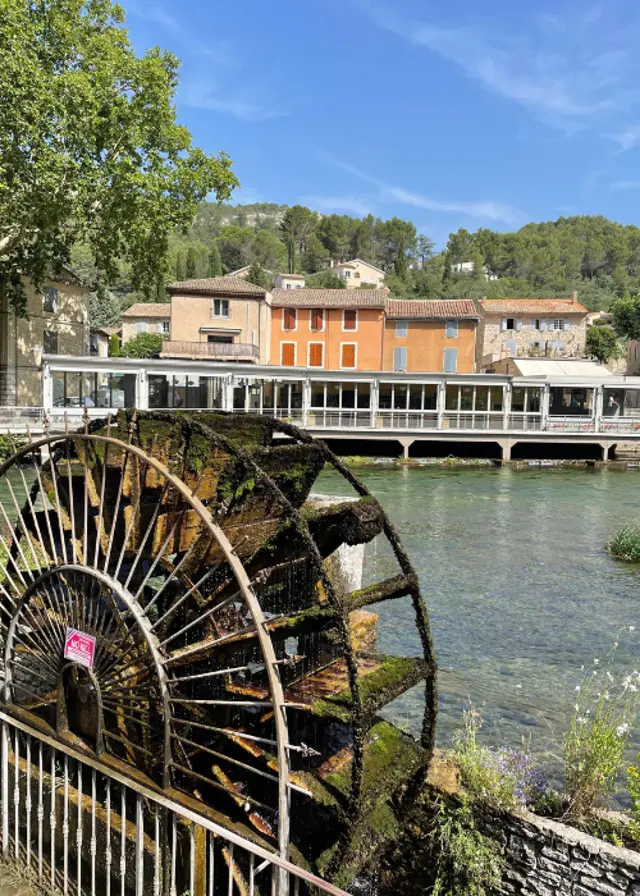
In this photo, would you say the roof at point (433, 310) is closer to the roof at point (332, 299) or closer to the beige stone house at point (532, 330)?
the roof at point (332, 299)

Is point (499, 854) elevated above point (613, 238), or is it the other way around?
point (613, 238)

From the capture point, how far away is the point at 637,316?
49.3m

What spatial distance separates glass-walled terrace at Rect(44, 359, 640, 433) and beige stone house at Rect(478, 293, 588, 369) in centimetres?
1556

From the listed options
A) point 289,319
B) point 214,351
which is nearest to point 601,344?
point 289,319

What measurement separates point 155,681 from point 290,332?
140 ft

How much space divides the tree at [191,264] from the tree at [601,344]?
48.2 metres

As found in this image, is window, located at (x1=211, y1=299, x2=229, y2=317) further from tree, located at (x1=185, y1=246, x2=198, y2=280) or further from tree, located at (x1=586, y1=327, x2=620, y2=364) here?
tree, located at (x1=185, y1=246, x2=198, y2=280)

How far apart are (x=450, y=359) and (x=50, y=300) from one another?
2382 centimetres

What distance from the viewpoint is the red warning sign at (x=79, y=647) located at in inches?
186

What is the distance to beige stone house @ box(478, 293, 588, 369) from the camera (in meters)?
56.7

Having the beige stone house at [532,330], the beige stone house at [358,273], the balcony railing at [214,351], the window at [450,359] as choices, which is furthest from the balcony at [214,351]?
the beige stone house at [358,273]

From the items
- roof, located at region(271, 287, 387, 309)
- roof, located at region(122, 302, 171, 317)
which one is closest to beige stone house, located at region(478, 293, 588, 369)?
roof, located at region(271, 287, 387, 309)

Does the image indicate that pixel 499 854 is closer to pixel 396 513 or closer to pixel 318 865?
pixel 318 865

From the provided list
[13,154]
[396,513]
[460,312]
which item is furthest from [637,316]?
[13,154]
